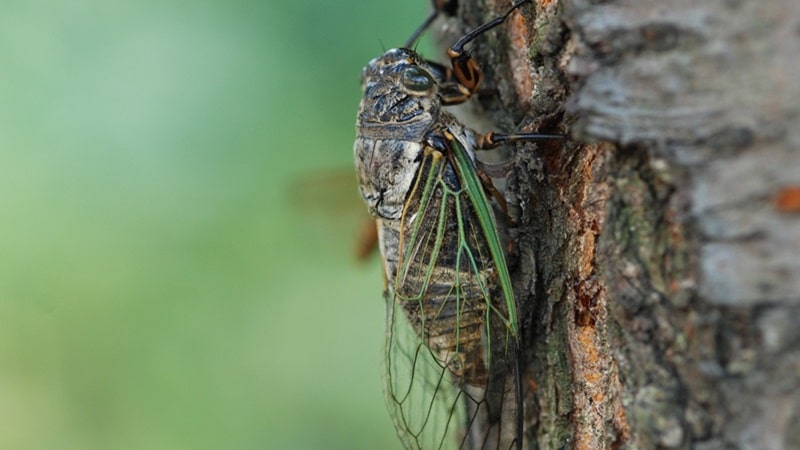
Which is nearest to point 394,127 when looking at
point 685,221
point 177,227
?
point 685,221

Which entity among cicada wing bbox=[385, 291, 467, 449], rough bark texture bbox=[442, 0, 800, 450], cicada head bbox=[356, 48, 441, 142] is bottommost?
cicada wing bbox=[385, 291, 467, 449]

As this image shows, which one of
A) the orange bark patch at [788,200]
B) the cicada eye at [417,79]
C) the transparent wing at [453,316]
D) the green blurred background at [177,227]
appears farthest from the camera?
the green blurred background at [177,227]

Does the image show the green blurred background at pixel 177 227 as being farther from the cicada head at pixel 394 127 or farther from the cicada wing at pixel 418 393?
the cicada wing at pixel 418 393

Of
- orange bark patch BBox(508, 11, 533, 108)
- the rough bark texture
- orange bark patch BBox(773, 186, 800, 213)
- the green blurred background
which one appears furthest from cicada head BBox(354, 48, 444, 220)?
the green blurred background

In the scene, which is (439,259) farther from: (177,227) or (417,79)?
(177,227)

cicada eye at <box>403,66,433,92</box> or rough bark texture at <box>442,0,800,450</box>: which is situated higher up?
cicada eye at <box>403,66,433,92</box>

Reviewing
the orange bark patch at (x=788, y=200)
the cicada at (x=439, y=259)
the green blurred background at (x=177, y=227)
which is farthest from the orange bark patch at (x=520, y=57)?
the green blurred background at (x=177, y=227)

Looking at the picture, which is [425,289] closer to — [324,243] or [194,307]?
A: [324,243]

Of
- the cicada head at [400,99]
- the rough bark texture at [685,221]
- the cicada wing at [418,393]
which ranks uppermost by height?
the cicada head at [400,99]

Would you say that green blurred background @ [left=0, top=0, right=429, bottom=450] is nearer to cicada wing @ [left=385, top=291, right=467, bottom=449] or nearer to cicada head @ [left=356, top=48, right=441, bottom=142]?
cicada head @ [left=356, top=48, right=441, bottom=142]
